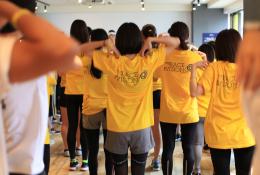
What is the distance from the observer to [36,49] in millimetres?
1163

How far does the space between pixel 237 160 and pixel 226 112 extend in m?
0.34

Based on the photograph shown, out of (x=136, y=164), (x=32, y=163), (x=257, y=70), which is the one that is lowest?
(x=136, y=164)

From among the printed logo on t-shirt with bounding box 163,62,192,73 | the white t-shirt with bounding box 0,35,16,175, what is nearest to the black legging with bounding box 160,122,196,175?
the printed logo on t-shirt with bounding box 163,62,192,73

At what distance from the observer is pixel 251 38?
3.54 feet

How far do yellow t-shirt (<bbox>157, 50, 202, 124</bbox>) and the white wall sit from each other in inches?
352

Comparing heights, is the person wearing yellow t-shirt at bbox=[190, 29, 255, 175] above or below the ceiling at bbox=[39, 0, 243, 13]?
below

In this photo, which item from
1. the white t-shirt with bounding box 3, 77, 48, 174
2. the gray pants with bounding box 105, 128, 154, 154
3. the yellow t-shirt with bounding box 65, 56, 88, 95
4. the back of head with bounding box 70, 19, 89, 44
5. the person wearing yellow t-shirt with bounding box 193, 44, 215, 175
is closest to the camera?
the white t-shirt with bounding box 3, 77, 48, 174

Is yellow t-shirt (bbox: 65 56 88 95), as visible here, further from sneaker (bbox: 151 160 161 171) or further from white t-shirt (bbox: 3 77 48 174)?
white t-shirt (bbox: 3 77 48 174)

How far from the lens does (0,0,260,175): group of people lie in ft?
3.88

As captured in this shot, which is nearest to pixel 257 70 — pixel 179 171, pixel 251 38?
pixel 251 38

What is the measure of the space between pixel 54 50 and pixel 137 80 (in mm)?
1767

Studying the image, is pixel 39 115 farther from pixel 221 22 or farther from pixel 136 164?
pixel 221 22

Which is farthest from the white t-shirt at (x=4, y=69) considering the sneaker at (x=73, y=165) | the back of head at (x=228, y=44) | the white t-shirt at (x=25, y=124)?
the sneaker at (x=73, y=165)

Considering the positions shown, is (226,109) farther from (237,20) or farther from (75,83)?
(237,20)
